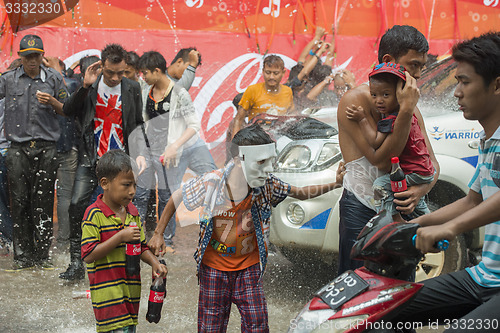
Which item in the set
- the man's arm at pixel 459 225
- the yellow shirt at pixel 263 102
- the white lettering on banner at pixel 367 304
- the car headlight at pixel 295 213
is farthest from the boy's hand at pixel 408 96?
the yellow shirt at pixel 263 102

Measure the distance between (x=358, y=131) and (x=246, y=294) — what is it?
1.12m

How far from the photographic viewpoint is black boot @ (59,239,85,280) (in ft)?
19.6

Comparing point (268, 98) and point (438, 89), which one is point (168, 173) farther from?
point (438, 89)

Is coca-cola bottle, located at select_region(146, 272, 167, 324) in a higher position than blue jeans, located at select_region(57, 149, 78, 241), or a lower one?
higher

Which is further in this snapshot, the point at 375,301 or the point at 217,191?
the point at 217,191

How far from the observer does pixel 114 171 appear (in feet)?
11.8

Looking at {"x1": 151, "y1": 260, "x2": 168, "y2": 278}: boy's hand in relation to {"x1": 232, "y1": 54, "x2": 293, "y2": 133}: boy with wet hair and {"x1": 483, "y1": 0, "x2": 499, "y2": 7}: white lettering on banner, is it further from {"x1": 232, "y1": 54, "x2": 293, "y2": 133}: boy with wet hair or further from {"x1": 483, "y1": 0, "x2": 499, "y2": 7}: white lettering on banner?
{"x1": 483, "y1": 0, "x2": 499, "y2": 7}: white lettering on banner

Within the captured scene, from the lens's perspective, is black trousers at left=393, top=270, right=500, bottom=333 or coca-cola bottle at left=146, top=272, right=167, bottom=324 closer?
black trousers at left=393, top=270, right=500, bottom=333

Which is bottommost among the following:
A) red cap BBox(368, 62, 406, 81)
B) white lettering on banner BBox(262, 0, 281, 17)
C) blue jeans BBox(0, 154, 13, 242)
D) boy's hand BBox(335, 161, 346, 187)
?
blue jeans BBox(0, 154, 13, 242)

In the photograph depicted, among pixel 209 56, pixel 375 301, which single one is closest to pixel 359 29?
pixel 209 56

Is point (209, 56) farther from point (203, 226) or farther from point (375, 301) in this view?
point (375, 301)

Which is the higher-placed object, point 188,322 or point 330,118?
point 330,118

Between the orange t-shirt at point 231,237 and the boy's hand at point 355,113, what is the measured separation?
2.38ft

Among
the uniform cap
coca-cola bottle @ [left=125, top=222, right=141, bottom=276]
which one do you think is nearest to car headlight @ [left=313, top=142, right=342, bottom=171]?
coca-cola bottle @ [left=125, top=222, right=141, bottom=276]
